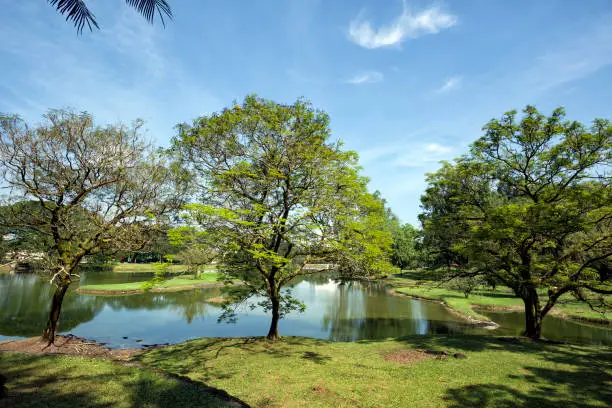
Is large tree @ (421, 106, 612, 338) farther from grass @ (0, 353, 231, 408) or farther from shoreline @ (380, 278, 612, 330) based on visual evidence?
grass @ (0, 353, 231, 408)

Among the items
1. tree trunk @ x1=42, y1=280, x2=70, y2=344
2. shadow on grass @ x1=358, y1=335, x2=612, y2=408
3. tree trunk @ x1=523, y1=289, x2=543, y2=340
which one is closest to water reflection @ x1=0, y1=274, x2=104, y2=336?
tree trunk @ x1=42, y1=280, x2=70, y2=344

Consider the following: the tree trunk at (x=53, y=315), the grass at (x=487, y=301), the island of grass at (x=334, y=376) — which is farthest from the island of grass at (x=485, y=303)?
the tree trunk at (x=53, y=315)

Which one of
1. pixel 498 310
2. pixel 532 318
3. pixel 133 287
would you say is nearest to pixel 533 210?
pixel 532 318

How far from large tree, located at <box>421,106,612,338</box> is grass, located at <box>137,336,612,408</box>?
369 centimetres

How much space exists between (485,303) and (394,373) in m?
30.9

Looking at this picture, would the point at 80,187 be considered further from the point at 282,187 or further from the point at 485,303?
the point at 485,303

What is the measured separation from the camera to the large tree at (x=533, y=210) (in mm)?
15984

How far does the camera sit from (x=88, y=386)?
821 cm

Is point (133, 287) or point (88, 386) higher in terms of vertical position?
point (88, 386)

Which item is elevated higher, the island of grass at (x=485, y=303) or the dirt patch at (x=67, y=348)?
the island of grass at (x=485, y=303)

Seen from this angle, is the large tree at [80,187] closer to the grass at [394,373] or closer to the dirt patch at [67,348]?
the dirt patch at [67,348]

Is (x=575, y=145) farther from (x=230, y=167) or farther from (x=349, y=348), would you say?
(x=230, y=167)

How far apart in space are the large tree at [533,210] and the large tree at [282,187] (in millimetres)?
6669

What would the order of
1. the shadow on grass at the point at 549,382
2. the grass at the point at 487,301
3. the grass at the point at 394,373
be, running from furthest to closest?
1. the grass at the point at 487,301
2. the grass at the point at 394,373
3. the shadow on grass at the point at 549,382
